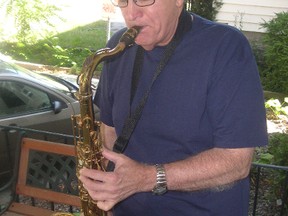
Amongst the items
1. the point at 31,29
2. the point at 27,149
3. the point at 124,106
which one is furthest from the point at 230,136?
the point at 31,29

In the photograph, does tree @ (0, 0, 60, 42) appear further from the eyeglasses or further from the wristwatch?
the wristwatch

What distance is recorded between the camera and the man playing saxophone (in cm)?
152

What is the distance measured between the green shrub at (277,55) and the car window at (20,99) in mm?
4622

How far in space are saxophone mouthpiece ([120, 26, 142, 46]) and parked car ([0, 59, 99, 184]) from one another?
330 cm

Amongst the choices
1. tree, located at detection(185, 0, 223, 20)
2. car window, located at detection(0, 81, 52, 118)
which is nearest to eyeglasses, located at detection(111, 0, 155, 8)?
car window, located at detection(0, 81, 52, 118)

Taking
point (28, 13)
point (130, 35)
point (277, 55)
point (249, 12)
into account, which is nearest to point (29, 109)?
point (130, 35)

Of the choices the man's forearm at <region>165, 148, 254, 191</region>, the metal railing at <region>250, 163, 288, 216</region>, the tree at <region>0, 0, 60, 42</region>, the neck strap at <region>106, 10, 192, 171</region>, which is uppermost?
the neck strap at <region>106, 10, 192, 171</region>

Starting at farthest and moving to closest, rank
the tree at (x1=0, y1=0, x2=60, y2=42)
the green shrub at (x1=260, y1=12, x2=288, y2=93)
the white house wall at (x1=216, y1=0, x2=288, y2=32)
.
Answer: the tree at (x1=0, y1=0, x2=60, y2=42) → the white house wall at (x1=216, y1=0, x2=288, y2=32) → the green shrub at (x1=260, y1=12, x2=288, y2=93)

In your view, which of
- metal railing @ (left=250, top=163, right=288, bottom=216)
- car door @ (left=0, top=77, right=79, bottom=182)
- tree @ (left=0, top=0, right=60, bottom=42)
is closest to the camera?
metal railing @ (left=250, top=163, right=288, bottom=216)

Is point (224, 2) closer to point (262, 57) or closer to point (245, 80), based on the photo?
point (262, 57)

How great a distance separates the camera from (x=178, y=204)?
5.74 ft

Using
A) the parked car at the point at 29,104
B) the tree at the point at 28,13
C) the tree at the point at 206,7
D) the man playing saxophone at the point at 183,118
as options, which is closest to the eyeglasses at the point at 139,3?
the man playing saxophone at the point at 183,118

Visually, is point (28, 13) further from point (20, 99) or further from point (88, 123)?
point (88, 123)

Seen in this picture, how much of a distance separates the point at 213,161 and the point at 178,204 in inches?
12.7
